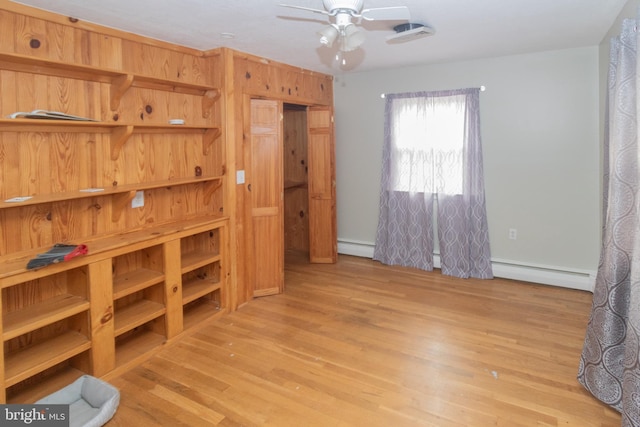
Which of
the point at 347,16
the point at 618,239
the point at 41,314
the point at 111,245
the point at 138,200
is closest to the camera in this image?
the point at 347,16

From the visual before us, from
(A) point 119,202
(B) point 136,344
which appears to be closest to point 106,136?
(A) point 119,202

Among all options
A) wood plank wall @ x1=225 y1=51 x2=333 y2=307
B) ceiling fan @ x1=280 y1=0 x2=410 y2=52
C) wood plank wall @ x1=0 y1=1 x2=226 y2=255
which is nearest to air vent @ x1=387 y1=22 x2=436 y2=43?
ceiling fan @ x1=280 y1=0 x2=410 y2=52

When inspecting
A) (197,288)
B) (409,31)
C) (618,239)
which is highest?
(409,31)

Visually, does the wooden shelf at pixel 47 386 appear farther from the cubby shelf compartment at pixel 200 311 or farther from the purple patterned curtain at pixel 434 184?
the purple patterned curtain at pixel 434 184

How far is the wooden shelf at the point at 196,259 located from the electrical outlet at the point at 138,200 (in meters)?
0.58

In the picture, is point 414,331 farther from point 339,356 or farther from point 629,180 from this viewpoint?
point 629,180

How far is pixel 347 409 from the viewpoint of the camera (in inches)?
89.8

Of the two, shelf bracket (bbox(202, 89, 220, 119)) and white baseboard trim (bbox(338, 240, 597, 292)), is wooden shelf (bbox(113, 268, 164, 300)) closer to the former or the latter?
shelf bracket (bbox(202, 89, 220, 119))

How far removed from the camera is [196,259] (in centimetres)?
342

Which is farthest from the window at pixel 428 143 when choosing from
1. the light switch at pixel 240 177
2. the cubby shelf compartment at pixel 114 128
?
the cubby shelf compartment at pixel 114 128

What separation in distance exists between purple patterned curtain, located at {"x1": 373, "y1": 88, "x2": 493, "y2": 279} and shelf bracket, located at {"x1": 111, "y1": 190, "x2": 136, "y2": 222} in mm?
3017

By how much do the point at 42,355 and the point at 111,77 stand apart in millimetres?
1825

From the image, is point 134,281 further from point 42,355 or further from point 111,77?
point 111,77

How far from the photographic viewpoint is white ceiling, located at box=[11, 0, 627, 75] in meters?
2.52
